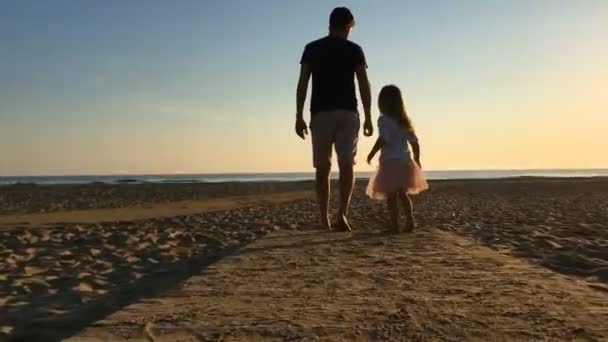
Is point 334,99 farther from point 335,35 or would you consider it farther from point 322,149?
point 335,35

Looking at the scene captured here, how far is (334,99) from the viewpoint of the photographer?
239 inches

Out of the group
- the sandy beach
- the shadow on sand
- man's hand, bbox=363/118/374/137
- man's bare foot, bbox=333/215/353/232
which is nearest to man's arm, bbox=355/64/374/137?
man's hand, bbox=363/118/374/137

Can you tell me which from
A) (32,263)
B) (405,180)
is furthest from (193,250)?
(405,180)

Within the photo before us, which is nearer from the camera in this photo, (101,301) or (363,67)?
(101,301)

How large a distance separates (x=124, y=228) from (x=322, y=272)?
6.60 meters

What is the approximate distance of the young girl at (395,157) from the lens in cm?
627

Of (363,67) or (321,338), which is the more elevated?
(363,67)

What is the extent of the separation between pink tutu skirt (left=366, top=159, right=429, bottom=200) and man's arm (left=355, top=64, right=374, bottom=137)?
378 millimetres

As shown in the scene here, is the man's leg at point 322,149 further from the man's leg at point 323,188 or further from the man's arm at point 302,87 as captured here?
the man's arm at point 302,87

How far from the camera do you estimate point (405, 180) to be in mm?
6266

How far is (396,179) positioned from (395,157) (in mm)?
249

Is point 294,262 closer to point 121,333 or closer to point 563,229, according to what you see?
point 121,333

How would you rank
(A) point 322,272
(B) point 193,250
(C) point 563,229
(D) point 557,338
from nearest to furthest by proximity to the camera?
(D) point 557,338, (A) point 322,272, (B) point 193,250, (C) point 563,229

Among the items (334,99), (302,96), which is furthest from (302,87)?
(334,99)
